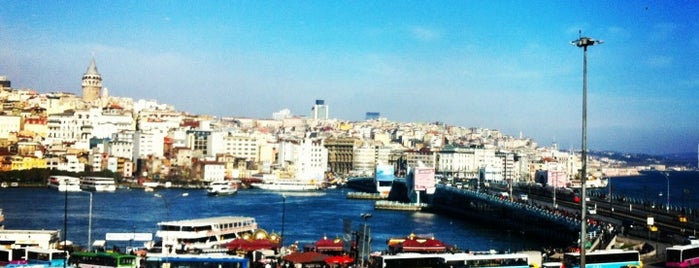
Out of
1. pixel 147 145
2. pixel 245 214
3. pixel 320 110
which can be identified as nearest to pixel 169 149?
pixel 147 145

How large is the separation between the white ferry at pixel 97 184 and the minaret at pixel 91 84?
119 ft

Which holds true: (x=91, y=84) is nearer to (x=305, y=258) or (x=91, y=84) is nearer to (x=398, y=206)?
(x=398, y=206)

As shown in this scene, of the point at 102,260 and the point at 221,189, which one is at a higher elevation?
the point at 221,189

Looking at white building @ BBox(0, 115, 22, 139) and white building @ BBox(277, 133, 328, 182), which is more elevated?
white building @ BBox(0, 115, 22, 139)

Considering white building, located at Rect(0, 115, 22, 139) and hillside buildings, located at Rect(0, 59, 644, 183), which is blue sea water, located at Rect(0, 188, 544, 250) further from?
white building, located at Rect(0, 115, 22, 139)

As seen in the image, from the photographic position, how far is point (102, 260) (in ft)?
47.6

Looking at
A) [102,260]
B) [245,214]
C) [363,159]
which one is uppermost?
[363,159]

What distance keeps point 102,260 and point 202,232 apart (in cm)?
644

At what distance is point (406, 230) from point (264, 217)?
5820 mm

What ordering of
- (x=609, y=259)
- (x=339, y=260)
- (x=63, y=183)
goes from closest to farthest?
(x=609, y=259)
(x=339, y=260)
(x=63, y=183)

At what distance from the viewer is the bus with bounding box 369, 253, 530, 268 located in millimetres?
14484

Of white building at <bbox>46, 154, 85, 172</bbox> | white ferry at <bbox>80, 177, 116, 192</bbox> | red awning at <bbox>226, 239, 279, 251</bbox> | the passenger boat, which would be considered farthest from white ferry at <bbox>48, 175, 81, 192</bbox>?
red awning at <bbox>226, 239, 279, 251</bbox>

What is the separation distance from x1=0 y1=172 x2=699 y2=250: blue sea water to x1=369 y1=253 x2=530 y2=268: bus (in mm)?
7348

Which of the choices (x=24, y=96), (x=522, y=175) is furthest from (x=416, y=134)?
(x=24, y=96)
